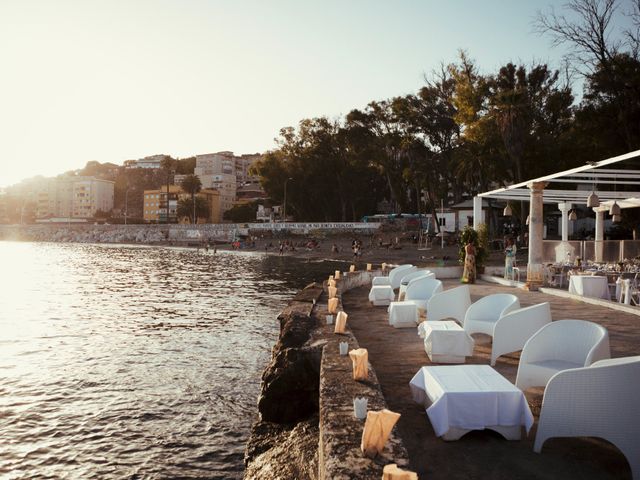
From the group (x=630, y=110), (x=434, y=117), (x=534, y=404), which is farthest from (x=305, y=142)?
(x=534, y=404)

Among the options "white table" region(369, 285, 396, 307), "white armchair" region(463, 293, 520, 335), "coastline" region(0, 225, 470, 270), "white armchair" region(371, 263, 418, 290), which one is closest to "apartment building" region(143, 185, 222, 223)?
"coastline" region(0, 225, 470, 270)

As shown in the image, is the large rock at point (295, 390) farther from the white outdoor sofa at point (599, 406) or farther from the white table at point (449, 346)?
the white outdoor sofa at point (599, 406)

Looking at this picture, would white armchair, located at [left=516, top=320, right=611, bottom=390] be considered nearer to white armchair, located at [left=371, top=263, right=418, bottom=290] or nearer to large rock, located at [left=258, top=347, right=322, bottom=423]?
Answer: large rock, located at [left=258, top=347, right=322, bottom=423]

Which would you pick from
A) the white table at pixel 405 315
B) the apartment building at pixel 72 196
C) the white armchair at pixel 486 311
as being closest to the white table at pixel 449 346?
the white armchair at pixel 486 311

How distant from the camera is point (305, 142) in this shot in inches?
2763

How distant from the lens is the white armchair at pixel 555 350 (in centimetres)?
520

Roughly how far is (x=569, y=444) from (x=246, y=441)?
15.7 feet

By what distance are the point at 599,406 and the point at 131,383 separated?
898 centimetres

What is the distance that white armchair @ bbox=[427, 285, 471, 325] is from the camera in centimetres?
916

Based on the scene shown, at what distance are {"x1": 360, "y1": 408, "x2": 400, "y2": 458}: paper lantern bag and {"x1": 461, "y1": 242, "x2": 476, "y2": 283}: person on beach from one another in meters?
13.7

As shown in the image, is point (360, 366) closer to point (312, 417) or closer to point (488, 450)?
point (488, 450)

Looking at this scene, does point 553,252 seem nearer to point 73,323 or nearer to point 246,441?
point 246,441

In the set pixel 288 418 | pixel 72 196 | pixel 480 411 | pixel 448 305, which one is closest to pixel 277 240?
pixel 448 305

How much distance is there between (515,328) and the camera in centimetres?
659
